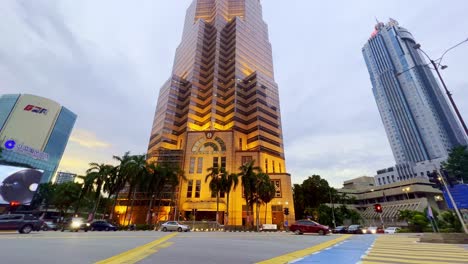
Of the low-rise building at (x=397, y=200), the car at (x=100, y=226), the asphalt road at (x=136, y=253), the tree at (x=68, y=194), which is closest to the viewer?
the asphalt road at (x=136, y=253)

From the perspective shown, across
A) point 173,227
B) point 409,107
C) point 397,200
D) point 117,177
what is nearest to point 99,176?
point 117,177

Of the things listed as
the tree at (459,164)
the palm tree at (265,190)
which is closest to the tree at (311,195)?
the palm tree at (265,190)

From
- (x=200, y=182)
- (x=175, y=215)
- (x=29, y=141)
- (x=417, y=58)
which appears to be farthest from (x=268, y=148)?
(x=417, y=58)

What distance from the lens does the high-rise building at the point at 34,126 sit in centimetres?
10412

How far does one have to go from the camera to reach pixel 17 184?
129 feet

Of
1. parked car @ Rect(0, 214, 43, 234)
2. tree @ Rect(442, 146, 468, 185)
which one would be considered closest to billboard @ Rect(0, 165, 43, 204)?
parked car @ Rect(0, 214, 43, 234)

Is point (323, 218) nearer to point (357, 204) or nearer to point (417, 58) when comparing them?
point (357, 204)

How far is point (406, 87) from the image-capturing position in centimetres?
14662

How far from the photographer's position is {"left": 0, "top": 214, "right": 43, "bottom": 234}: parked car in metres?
19.1

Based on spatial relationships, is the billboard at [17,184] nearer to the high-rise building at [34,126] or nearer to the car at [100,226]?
the car at [100,226]

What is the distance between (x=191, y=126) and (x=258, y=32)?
59802mm

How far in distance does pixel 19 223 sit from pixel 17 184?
89.3 ft

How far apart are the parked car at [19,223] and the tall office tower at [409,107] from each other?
14970cm

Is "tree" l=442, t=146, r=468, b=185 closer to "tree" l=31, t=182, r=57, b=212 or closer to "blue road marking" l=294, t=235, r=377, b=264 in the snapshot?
"blue road marking" l=294, t=235, r=377, b=264
